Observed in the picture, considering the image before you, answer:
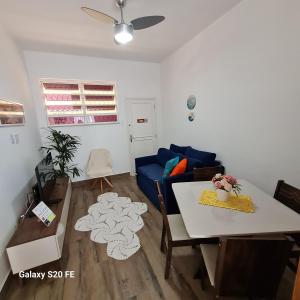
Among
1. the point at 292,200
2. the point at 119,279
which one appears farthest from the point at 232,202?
the point at 119,279

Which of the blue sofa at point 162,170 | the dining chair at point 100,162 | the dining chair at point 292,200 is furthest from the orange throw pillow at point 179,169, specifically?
the dining chair at point 100,162

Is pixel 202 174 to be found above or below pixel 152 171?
above

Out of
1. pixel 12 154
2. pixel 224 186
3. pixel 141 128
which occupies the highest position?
pixel 141 128

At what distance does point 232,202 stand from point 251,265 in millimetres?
649

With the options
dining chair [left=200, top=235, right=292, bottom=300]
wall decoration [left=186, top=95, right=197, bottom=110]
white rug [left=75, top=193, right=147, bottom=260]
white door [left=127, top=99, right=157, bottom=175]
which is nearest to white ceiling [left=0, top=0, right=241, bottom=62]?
wall decoration [left=186, top=95, right=197, bottom=110]

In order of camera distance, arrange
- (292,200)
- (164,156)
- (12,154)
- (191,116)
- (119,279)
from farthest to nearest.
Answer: (164,156) → (191,116) → (12,154) → (119,279) → (292,200)

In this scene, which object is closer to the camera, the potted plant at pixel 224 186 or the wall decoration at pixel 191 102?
the potted plant at pixel 224 186

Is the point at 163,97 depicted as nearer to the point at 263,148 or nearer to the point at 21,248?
the point at 263,148

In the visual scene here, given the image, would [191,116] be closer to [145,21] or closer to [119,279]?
[145,21]

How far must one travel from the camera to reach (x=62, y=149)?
3.45 m

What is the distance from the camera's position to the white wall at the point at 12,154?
181cm

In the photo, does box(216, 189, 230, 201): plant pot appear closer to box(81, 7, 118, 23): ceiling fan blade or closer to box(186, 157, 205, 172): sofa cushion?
box(186, 157, 205, 172): sofa cushion

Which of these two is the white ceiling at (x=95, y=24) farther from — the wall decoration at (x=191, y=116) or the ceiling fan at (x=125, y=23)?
the wall decoration at (x=191, y=116)

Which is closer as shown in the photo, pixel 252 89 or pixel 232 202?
pixel 232 202
